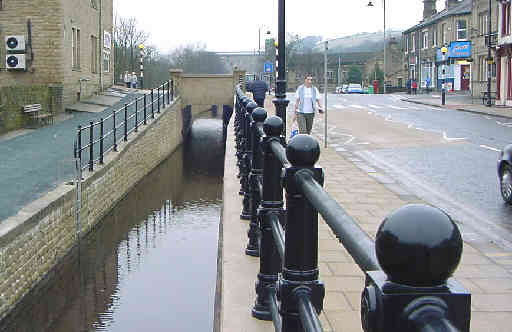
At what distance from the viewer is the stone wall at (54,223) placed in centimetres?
1012

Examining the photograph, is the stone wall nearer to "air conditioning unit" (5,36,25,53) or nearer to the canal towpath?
the canal towpath

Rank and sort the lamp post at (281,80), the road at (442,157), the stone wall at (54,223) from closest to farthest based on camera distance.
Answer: the road at (442,157) < the stone wall at (54,223) < the lamp post at (281,80)

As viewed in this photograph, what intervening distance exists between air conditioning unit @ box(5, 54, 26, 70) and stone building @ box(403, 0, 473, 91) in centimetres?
3320

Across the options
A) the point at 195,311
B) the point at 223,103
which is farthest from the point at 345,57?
the point at 195,311

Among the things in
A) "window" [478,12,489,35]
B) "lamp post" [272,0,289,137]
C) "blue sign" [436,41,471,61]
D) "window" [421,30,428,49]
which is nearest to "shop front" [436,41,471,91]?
"blue sign" [436,41,471,61]

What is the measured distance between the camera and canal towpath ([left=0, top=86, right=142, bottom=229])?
11984mm

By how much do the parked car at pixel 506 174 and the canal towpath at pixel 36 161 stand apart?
724 centimetres

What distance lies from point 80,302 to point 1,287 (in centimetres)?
244

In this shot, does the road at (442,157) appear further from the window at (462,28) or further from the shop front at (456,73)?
the window at (462,28)

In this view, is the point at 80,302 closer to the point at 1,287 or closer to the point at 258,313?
the point at 1,287

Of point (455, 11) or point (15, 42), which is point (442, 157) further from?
point (455, 11)

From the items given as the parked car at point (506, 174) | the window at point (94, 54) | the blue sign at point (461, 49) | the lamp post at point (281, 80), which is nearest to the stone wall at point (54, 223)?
the lamp post at point (281, 80)

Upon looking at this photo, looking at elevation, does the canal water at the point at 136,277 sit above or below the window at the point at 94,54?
below

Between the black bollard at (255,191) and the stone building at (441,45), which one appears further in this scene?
the stone building at (441,45)
